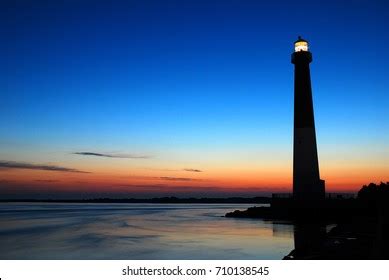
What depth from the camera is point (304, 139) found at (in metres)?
21.6

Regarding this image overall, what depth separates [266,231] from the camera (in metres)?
21.8

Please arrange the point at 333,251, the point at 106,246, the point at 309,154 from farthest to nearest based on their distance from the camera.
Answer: the point at 309,154
the point at 106,246
the point at 333,251

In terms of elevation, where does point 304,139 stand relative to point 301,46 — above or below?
below

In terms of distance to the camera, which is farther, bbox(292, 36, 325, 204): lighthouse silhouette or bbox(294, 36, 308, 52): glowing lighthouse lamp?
bbox(294, 36, 308, 52): glowing lighthouse lamp

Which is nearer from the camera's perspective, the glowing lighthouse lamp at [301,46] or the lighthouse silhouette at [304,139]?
the lighthouse silhouette at [304,139]

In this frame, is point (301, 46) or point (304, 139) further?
point (301, 46)

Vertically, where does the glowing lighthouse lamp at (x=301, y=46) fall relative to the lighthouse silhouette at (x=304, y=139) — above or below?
above

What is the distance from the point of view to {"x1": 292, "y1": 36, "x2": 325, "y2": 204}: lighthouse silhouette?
21.6m

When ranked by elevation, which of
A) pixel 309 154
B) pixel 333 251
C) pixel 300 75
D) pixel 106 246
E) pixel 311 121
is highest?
pixel 300 75

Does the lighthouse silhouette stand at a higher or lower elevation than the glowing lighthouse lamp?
lower

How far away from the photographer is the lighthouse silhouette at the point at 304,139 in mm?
21625
